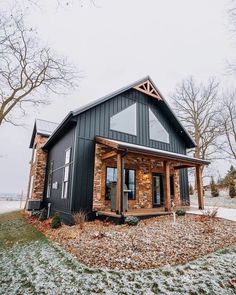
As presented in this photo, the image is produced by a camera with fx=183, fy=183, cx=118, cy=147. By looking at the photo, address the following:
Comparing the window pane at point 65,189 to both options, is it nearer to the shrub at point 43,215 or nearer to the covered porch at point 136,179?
the covered porch at point 136,179

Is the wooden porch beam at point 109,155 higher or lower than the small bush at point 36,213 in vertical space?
higher

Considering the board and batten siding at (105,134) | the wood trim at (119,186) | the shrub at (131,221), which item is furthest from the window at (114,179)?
the shrub at (131,221)

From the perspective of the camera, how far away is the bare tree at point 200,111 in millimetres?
17719

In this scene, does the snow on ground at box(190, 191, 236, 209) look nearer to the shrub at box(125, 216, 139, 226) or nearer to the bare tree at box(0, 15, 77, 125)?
the shrub at box(125, 216, 139, 226)

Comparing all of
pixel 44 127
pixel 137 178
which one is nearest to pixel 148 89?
pixel 137 178

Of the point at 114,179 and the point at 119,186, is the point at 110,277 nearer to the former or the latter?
the point at 119,186

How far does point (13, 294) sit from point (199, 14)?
838 cm

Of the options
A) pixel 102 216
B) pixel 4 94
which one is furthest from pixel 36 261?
pixel 4 94

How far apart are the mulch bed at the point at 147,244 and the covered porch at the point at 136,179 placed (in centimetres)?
161

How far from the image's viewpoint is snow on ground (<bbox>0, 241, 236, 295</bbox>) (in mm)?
2760

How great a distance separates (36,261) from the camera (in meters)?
3.94

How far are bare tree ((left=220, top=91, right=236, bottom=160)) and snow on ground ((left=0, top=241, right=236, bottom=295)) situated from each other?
16.1m

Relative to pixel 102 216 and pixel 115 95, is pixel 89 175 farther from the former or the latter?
pixel 115 95

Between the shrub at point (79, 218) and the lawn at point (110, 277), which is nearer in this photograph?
the lawn at point (110, 277)
